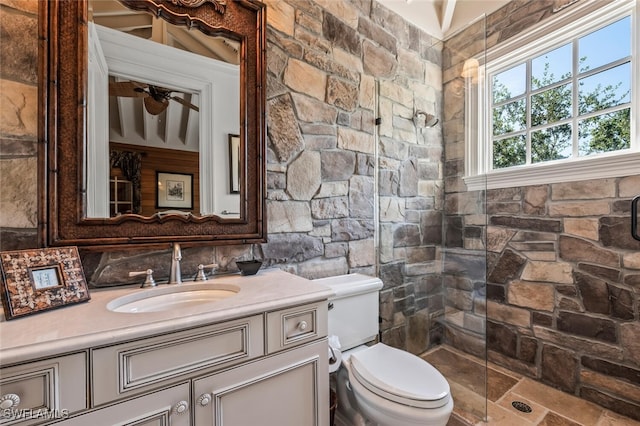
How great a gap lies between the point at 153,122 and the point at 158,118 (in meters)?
0.03

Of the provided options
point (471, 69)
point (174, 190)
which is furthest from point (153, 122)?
point (471, 69)

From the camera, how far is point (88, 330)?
714 millimetres

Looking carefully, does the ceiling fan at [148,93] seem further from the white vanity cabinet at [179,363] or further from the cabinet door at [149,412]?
the cabinet door at [149,412]

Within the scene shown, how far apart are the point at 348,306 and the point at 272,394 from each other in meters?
0.68

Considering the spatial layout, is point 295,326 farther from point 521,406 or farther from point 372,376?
point 521,406

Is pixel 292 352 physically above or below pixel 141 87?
below

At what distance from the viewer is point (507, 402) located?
177cm

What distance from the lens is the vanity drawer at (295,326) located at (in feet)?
3.17

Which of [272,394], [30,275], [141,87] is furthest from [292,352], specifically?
[141,87]

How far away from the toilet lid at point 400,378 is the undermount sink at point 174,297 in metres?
0.73

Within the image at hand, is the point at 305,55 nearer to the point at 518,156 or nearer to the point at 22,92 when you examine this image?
the point at 22,92

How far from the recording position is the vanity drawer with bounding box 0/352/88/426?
2.01 ft

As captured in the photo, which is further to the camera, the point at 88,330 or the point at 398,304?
the point at 398,304

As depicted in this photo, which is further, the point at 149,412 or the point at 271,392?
the point at 271,392
